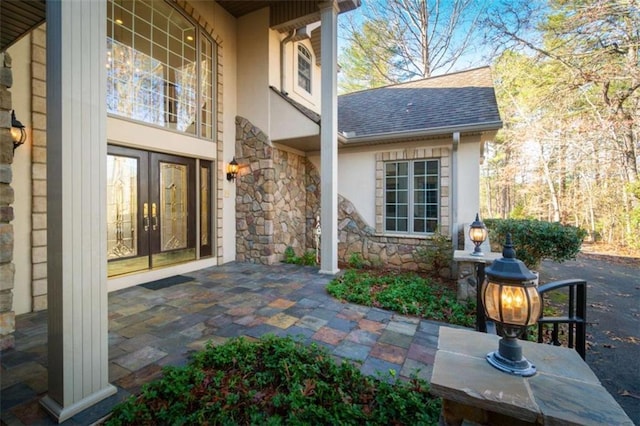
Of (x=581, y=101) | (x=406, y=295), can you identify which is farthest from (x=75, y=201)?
(x=581, y=101)

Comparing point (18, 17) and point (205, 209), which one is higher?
point (18, 17)

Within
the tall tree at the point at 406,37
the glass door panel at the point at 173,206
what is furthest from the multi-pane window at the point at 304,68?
the tall tree at the point at 406,37

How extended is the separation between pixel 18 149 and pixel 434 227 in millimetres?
6473

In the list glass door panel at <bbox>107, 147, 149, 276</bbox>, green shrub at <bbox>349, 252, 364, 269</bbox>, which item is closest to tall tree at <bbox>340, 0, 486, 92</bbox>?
green shrub at <bbox>349, 252, 364, 269</bbox>

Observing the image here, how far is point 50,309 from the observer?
5.85 ft

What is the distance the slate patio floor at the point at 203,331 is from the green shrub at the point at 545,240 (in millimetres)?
2744

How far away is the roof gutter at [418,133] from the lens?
487 centimetres

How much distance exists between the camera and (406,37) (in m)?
10.4

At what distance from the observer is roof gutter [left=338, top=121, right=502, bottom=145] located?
4.87 metres

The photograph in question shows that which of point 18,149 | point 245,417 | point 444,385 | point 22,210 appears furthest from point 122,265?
point 444,385

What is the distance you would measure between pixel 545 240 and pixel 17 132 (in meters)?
7.38

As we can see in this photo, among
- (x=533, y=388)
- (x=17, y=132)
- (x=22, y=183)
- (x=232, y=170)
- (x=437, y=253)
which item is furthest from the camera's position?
(x=232, y=170)

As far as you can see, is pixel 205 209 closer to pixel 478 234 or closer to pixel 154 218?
pixel 154 218

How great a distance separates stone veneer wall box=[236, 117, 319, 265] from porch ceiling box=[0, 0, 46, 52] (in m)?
3.81
